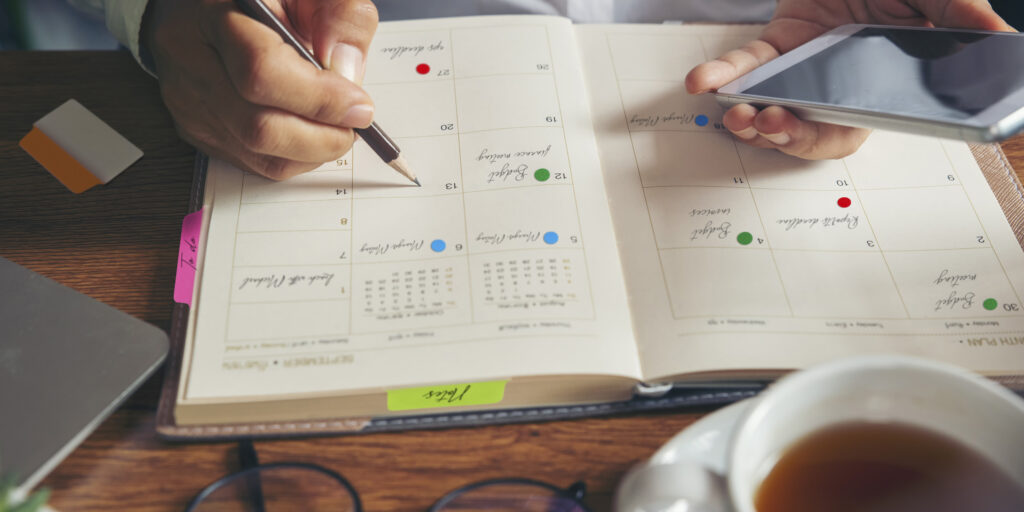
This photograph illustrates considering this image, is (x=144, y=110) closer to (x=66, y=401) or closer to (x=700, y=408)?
(x=66, y=401)

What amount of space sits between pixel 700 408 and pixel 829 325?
0.11 meters

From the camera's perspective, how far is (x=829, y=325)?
0.50 m

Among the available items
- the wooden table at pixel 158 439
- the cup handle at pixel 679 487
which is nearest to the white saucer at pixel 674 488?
the cup handle at pixel 679 487

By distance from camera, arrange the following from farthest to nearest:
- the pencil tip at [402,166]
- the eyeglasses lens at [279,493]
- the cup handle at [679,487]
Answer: the pencil tip at [402,166]
the eyeglasses lens at [279,493]
the cup handle at [679,487]

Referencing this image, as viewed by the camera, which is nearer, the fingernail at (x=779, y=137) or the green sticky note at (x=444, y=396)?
the green sticky note at (x=444, y=396)

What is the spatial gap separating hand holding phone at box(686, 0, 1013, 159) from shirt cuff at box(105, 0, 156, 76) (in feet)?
1.61

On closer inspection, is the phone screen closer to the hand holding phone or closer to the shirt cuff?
the hand holding phone

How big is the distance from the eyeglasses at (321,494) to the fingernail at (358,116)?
253mm

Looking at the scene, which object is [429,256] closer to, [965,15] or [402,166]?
[402,166]

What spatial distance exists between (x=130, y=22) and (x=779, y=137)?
58cm

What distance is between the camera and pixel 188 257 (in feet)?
1.77

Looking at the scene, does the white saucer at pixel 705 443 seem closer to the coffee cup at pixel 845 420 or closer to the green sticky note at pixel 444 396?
the coffee cup at pixel 845 420

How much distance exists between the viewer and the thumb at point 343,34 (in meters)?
A: 0.57

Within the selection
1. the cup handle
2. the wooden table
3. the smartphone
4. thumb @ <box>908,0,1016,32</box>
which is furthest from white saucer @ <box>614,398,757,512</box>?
thumb @ <box>908,0,1016,32</box>
